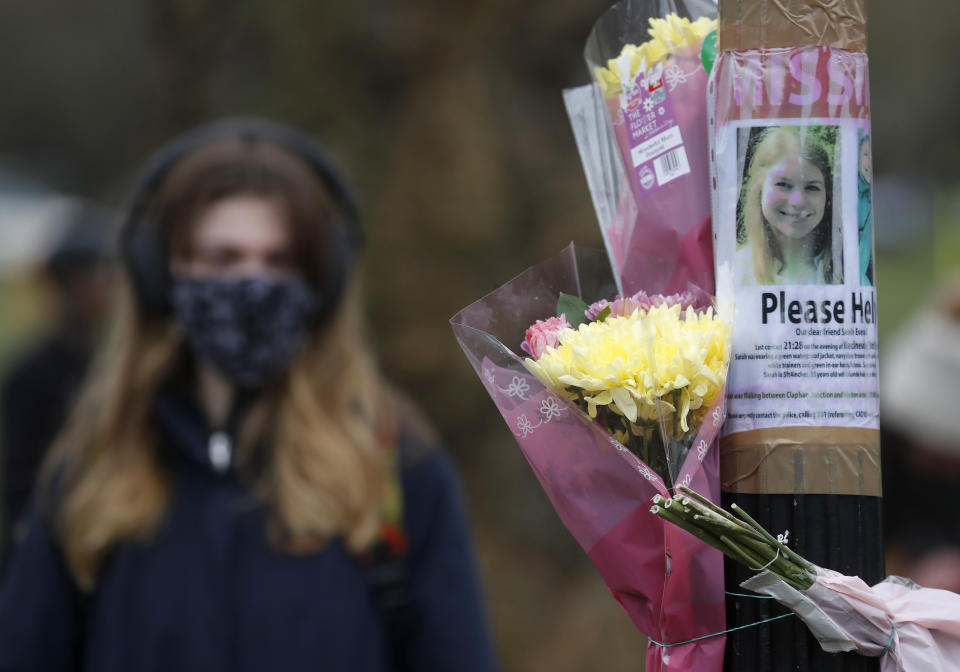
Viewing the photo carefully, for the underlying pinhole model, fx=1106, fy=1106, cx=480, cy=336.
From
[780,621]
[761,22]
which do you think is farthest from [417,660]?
[761,22]

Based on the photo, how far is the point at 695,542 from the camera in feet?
4.24

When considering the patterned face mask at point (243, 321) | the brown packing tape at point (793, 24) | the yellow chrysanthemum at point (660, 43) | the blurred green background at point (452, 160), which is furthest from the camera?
the blurred green background at point (452, 160)

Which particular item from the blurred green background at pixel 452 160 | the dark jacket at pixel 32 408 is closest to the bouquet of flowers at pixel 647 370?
the blurred green background at pixel 452 160

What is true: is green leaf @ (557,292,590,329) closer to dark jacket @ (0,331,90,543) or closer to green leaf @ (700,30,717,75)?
green leaf @ (700,30,717,75)

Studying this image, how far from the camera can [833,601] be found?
1235mm

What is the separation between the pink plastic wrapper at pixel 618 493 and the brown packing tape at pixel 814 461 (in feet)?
0.19

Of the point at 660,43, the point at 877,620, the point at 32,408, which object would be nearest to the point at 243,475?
the point at 660,43

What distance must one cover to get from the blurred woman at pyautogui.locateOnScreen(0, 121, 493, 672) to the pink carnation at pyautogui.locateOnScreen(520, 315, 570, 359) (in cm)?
162

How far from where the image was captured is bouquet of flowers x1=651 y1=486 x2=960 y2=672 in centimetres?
120

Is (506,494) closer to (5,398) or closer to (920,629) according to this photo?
(5,398)

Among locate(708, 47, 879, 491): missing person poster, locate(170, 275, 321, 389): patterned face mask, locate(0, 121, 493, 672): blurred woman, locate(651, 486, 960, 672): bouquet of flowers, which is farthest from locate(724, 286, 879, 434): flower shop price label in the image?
locate(170, 275, 321, 389): patterned face mask

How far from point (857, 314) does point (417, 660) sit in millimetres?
1922

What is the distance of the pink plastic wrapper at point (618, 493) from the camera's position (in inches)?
51.0

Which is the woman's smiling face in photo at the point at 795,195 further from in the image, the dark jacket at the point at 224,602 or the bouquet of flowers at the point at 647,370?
the dark jacket at the point at 224,602
